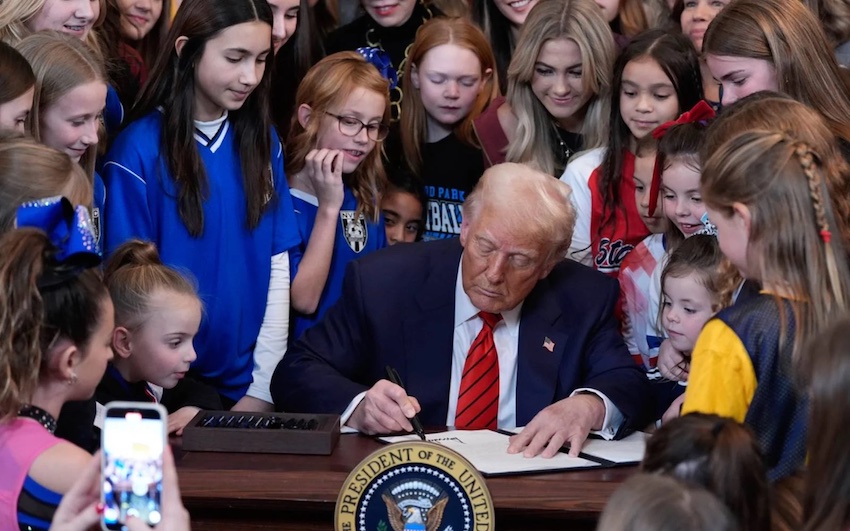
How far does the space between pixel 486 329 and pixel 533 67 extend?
1306mm

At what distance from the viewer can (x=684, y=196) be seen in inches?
141

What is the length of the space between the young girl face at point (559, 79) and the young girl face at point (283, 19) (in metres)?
0.80

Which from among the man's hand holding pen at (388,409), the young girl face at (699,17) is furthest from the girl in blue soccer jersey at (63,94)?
the young girl face at (699,17)

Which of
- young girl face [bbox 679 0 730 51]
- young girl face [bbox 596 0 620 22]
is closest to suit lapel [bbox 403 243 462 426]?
young girl face [bbox 679 0 730 51]

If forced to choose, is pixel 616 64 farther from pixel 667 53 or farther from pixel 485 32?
pixel 485 32

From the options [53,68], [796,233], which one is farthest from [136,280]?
[796,233]

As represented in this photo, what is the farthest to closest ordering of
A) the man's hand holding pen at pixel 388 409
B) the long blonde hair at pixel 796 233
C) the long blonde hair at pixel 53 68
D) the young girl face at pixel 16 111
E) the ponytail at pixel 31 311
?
the long blonde hair at pixel 53 68 → the young girl face at pixel 16 111 → the man's hand holding pen at pixel 388 409 → the long blonde hair at pixel 796 233 → the ponytail at pixel 31 311

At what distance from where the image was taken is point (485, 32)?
4688 mm

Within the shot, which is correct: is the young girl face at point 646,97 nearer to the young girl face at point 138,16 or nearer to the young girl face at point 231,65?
the young girl face at point 231,65

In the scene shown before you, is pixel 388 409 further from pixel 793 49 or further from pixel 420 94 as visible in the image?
pixel 420 94

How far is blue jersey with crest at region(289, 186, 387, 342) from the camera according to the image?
396 cm

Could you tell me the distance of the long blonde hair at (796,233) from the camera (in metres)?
2.24

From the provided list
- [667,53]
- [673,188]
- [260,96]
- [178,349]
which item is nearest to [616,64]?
[667,53]

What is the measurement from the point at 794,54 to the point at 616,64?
91 centimetres
